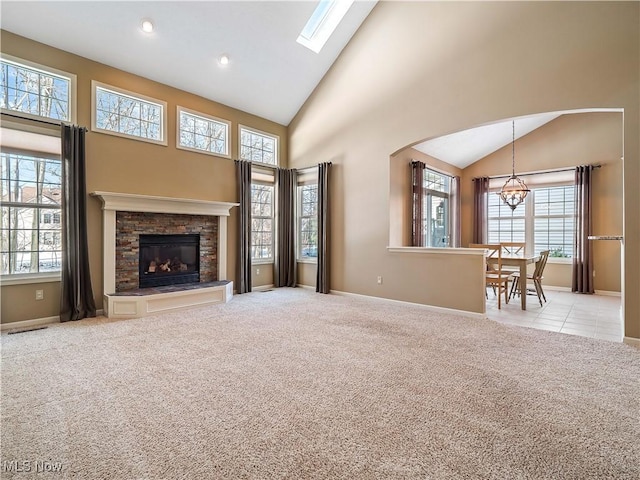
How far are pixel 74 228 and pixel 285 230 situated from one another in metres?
3.77

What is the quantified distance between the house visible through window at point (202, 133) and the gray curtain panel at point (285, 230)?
134 centimetres

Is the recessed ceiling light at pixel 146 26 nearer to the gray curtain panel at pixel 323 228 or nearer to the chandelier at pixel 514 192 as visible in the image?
the gray curtain panel at pixel 323 228

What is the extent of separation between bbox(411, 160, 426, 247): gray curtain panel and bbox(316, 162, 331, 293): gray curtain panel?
1660mm

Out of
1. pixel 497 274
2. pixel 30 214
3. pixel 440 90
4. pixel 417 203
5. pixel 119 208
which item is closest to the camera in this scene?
pixel 30 214

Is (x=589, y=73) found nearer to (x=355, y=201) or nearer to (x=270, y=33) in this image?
(x=355, y=201)

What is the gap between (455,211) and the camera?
8.01 meters

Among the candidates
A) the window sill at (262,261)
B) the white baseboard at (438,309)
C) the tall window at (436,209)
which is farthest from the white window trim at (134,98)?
the tall window at (436,209)

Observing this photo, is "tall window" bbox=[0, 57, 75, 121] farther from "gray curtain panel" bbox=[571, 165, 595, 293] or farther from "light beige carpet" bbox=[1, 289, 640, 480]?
"gray curtain panel" bbox=[571, 165, 595, 293]

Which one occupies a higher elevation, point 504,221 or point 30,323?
point 504,221

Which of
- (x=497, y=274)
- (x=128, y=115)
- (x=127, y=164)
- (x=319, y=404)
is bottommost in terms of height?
(x=319, y=404)

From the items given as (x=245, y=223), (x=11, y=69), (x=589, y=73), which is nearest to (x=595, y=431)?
(x=589, y=73)

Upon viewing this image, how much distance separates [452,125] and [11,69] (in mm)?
6095

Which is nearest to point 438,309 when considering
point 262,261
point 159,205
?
point 262,261

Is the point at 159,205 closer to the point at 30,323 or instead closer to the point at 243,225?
the point at 243,225
